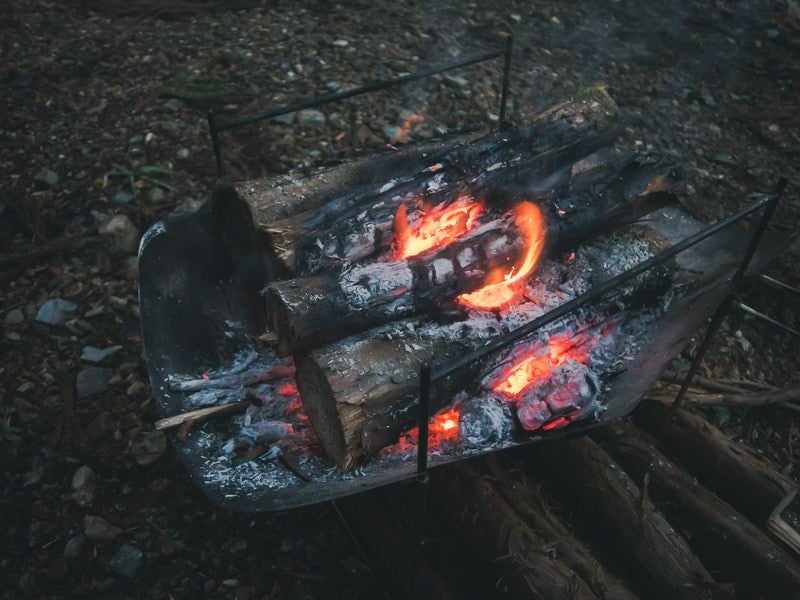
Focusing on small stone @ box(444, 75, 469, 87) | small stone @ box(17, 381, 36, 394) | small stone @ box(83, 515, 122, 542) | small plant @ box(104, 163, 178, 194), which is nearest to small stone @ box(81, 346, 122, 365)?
small stone @ box(17, 381, 36, 394)

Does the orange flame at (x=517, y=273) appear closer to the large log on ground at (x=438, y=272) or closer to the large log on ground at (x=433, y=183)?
the large log on ground at (x=438, y=272)

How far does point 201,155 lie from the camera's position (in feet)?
14.9

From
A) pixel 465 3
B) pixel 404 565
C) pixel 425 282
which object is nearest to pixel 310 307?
pixel 425 282

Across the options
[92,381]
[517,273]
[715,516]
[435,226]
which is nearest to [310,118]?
[435,226]

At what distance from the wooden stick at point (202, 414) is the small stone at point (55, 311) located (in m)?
1.51

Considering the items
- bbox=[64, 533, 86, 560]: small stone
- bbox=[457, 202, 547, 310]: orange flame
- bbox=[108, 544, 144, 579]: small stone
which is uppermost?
bbox=[457, 202, 547, 310]: orange flame

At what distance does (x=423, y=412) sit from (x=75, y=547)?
6.06 ft

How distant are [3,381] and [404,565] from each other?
2319 mm

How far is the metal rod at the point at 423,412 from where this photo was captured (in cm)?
178

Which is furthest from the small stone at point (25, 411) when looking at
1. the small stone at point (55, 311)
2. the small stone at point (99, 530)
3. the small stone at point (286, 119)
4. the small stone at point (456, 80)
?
the small stone at point (456, 80)

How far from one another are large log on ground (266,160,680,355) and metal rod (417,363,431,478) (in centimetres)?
60

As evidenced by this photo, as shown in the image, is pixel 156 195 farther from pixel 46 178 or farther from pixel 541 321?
pixel 541 321

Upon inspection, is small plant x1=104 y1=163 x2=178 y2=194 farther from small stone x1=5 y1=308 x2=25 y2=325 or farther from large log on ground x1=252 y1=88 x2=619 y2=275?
large log on ground x1=252 y1=88 x2=619 y2=275

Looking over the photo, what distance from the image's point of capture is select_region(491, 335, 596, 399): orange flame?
8.54 ft
